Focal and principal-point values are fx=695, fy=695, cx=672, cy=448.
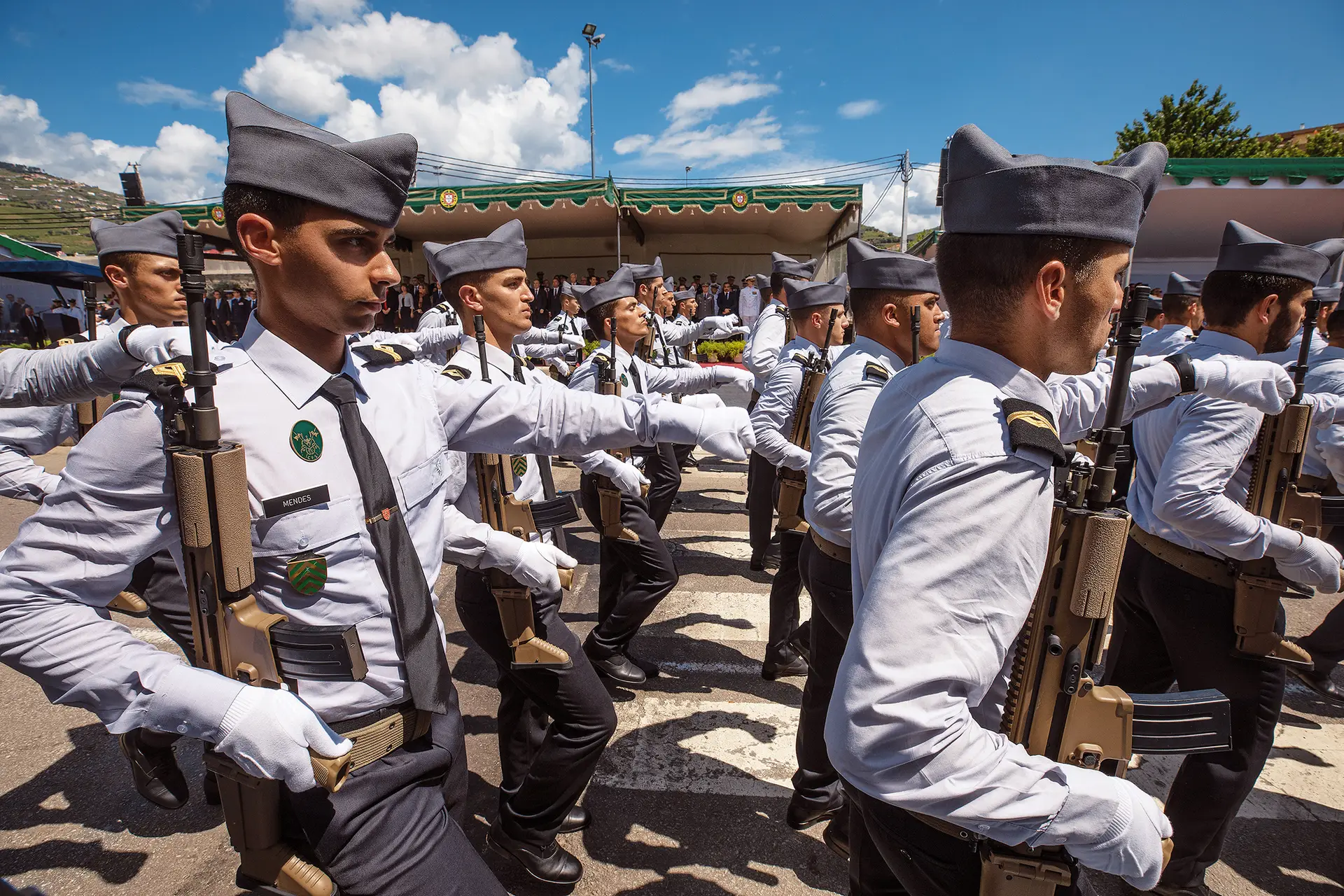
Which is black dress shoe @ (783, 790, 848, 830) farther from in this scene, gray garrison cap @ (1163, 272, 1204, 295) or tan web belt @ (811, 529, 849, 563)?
gray garrison cap @ (1163, 272, 1204, 295)

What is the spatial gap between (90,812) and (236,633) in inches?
→ 102

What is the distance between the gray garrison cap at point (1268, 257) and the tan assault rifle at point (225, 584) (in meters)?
3.55

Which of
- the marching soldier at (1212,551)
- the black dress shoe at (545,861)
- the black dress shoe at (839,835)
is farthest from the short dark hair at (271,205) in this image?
the marching soldier at (1212,551)

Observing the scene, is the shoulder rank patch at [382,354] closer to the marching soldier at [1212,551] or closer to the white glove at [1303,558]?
the marching soldier at [1212,551]

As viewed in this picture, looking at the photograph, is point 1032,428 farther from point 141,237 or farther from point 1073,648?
point 141,237

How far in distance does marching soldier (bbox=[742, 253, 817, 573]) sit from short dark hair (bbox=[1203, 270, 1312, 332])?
2413 mm

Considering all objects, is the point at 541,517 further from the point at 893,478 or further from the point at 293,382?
the point at 893,478

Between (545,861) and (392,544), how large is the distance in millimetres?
1725

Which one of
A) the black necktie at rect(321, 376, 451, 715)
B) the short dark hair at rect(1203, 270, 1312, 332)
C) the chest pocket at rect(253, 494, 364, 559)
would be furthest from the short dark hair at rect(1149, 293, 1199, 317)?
the chest pocket at rect(253, 494, 364, 559)

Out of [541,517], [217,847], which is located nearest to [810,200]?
[541,517]

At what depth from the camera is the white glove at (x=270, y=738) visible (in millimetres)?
1392

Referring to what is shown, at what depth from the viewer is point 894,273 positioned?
3.26 meters

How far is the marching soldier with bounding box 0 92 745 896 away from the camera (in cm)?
142

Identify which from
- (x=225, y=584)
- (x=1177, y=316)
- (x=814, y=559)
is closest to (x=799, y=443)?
(x=814, y=559)
